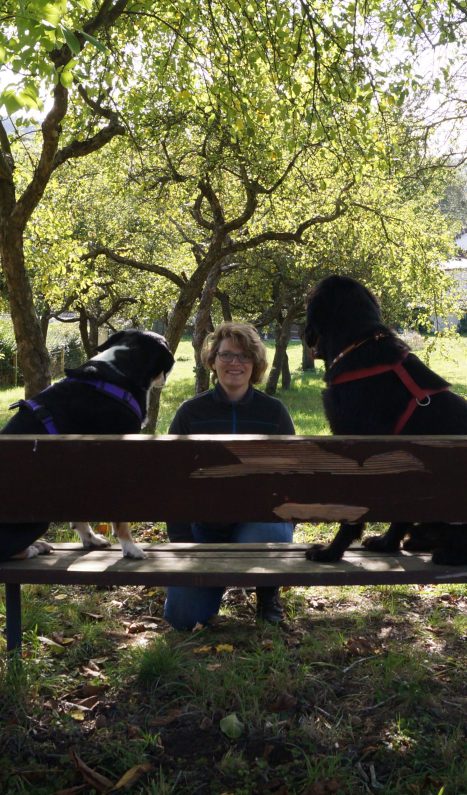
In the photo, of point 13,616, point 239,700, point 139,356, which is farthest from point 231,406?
point 239,700

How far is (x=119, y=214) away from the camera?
1950 cm

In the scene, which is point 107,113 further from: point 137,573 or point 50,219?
point 137,573

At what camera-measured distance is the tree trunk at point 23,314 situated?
6.91 meters

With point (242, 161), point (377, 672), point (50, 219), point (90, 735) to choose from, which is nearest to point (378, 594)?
point (377, 672)

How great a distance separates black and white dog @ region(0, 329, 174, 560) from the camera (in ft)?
9.87

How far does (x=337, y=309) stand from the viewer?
140 inches

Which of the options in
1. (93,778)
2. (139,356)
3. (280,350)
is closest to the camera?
(93,778)

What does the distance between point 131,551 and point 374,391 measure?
4.25ft

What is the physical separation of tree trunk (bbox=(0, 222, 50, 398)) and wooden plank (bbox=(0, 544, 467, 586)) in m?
4.37

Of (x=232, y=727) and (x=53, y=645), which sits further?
(x=53, y=645)

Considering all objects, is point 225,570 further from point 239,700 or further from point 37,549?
point 37,549

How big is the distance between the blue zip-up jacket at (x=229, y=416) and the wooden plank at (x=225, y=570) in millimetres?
1093

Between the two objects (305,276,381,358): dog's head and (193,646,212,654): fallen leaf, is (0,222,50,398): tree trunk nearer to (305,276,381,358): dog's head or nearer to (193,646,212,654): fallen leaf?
(305,276,381,358): dog's head

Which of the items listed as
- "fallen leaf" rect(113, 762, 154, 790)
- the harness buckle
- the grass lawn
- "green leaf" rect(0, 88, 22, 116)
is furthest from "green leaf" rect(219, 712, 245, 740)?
"green leaf" rect(0, 88, 22, 116)
